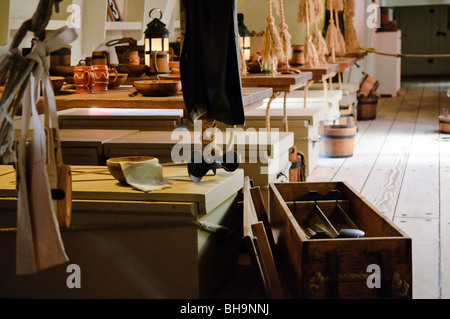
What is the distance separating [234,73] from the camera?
8.32ft

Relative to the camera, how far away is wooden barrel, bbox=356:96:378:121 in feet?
31.9

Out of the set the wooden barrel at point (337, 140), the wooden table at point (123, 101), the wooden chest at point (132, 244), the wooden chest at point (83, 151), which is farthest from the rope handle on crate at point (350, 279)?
the wooden barrel at point (337, 140)

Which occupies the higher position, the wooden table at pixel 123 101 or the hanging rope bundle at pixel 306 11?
the hanging rope bundle at pixel 306 11

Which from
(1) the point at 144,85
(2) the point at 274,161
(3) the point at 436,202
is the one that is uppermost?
(1) the point at 144,85

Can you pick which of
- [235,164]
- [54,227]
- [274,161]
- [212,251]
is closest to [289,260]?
[212,251]

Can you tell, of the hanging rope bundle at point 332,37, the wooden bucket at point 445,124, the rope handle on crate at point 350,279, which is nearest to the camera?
the rope handle on crate at point 350,279

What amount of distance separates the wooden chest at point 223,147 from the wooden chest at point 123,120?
1.62ft

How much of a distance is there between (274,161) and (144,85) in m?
1.11

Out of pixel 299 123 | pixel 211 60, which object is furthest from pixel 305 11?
pixel 211 60

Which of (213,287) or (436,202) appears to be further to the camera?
(436,202)

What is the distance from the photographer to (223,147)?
12.8 feet

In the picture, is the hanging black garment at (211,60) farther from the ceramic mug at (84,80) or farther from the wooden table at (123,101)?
the ceramic mug at (84,80)

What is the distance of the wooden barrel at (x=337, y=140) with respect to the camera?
21.9ft

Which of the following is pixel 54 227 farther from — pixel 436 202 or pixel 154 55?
pixel 436 202
